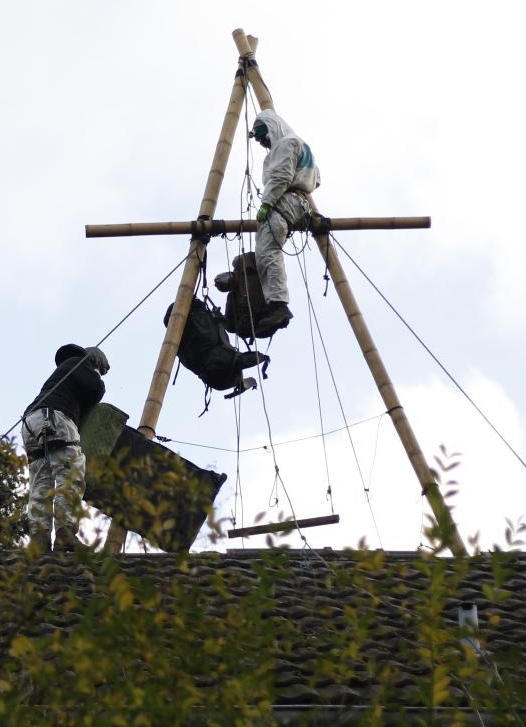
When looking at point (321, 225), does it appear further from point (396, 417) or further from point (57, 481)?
point (57, 481)

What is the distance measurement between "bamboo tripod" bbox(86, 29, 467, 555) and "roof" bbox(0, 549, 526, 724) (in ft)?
4.82

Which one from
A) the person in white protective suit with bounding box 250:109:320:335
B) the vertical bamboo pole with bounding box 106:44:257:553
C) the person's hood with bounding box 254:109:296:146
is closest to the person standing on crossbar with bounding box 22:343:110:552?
the vertical bamboo pole with bounding box 106:44:257:553

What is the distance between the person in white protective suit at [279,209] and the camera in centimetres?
1040

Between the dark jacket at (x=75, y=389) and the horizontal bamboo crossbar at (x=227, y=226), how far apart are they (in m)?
1.49

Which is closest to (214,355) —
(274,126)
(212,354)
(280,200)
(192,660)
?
(212,354)

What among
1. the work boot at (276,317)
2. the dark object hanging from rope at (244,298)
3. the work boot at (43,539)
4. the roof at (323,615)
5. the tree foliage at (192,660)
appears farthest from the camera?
the dark object hanging from rope at (244,298)

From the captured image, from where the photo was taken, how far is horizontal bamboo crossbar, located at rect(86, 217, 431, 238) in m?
10.9

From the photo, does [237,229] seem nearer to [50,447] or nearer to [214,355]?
[214,355]

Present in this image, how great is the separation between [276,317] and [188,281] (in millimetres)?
746

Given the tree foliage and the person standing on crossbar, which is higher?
the person standing on crossbar

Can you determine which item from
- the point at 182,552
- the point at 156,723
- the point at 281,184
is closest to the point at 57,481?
the point at 281,184

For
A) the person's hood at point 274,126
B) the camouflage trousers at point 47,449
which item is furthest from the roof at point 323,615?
the person's hood at point 274,126

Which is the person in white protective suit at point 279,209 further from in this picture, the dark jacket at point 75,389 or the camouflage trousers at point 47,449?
the camouflage trousers at point 47,449

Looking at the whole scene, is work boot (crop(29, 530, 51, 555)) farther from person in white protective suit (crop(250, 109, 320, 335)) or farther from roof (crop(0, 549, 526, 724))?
person in white protective suit (crop(250, 109, 320, 335))
